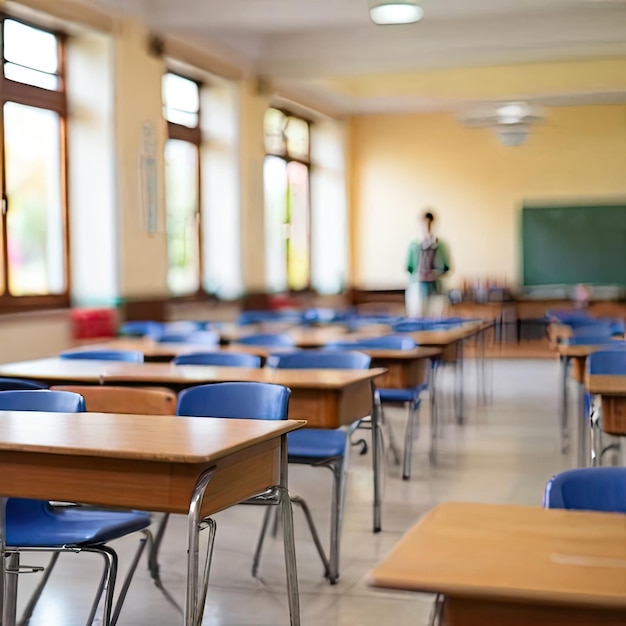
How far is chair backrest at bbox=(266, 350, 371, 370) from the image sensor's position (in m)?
5.03

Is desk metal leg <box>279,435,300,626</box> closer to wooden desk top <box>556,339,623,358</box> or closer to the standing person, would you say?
wooden desk top <box>556,339,623,358</box>

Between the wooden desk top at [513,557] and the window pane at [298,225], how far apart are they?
40.9ft

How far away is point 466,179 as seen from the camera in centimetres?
1561

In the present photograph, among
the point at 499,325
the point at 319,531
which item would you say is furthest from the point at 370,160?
the point at 319,531

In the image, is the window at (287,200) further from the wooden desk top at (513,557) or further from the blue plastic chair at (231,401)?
the wooden desk top at (513,557)

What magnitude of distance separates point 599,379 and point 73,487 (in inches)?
101

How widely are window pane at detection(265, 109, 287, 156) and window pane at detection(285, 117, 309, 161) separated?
0.20 m

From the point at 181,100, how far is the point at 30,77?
2.78m

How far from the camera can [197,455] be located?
2598 millimetres

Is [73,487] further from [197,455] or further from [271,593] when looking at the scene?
[271,593]

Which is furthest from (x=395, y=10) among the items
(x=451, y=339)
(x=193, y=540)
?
(x=193, y=540)

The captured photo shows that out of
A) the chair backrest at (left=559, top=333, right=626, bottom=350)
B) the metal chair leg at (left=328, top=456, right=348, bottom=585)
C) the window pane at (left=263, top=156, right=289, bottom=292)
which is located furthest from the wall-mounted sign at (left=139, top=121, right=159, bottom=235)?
the metal chair leg at (left=328, top=456, right=348, bottom=585)

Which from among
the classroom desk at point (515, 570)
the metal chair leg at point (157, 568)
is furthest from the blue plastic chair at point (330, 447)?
the classroom desk at point (515, 570)

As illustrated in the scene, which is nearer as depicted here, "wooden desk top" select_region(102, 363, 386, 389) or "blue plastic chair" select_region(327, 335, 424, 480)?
"wooden desk top" select_region(102, 363, 386, 389)
